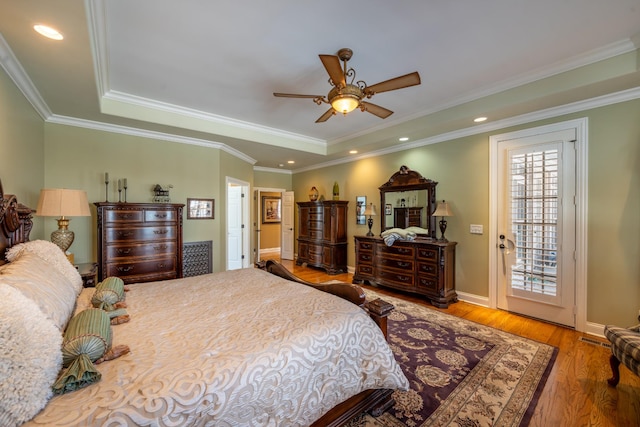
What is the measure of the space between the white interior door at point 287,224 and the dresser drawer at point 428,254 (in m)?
4.18

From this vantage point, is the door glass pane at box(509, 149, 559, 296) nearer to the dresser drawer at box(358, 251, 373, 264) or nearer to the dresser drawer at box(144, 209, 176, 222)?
the dresser drawer at box(358, 251, 373, 264)

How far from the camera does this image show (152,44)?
2.36m

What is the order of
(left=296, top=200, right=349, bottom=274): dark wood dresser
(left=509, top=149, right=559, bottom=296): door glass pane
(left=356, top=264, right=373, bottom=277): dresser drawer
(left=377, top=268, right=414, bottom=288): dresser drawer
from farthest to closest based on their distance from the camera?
(left=296, top=200, right=349, bottom=274): dark wood dresser < (left=356, top=264, right=373, bottom=277): dresser drawer < (left=377, top=268, right=414, bottom=288): dresser drawer < (left=509, top=149, right=559, bottom=296): door glass pane

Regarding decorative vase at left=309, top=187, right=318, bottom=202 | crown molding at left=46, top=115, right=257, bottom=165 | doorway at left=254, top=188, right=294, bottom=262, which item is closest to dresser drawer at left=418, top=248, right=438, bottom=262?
decorative vase at left=309, top=187, right=318, bottom=202

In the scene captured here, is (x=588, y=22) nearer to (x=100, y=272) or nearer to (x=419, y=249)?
(x=419, y=249)

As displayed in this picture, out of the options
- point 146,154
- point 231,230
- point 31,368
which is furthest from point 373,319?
point 231,230

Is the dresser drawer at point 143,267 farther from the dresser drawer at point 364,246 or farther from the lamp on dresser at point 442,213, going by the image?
the lamp on dresser at point 442,213

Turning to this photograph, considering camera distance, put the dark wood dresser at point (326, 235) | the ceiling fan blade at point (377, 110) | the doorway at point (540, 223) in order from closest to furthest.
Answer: the ceiling fan blade at point (377, 110), the doorway at point (540, 223), the dark wood dresser at point (326, 235)

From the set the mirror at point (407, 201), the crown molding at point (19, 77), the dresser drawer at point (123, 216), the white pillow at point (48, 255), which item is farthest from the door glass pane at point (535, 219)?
the crown molding at point (19, 77)

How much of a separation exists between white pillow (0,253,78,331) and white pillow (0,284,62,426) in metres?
0.19

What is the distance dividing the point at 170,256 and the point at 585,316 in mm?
5206

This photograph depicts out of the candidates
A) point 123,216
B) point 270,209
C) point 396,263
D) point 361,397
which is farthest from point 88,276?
point 270,209

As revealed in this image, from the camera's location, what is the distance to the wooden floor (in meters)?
1.79

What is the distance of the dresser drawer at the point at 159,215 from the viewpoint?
3.62 m
